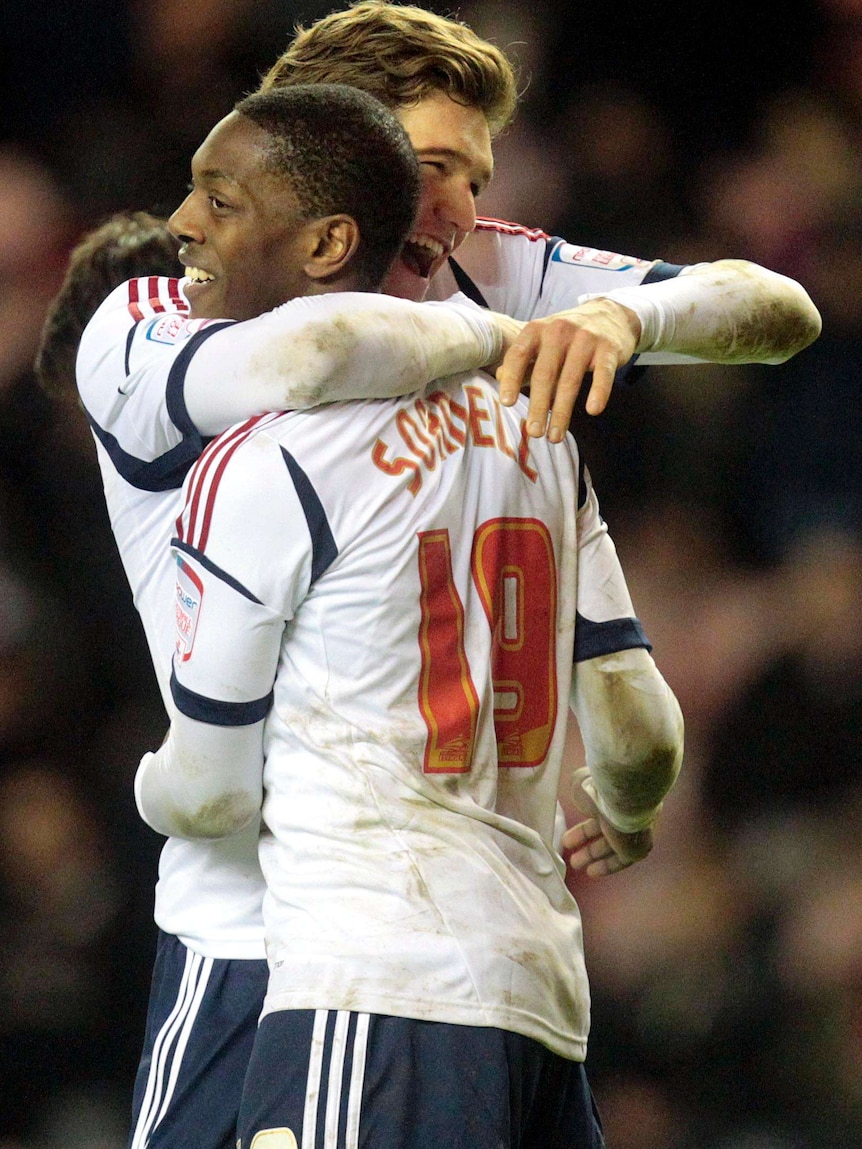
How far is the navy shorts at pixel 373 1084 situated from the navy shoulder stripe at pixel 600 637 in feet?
1.07

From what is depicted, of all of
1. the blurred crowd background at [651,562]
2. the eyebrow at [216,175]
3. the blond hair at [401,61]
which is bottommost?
the blurred crowd background at [651,562]

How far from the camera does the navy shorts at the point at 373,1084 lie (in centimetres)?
99

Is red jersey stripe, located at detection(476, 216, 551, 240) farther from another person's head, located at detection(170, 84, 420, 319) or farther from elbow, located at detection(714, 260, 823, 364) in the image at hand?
another person's head, located at detection(170, 84, 420, 319)

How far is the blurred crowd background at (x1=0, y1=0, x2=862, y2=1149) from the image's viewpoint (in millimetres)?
2486

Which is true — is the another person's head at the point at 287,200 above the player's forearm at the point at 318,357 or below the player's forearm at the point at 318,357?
above

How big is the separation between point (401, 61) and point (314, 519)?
69 cm

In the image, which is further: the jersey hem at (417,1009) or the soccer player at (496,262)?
the soccer player at (496,262)

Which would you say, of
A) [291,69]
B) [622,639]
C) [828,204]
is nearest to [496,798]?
[622,639]

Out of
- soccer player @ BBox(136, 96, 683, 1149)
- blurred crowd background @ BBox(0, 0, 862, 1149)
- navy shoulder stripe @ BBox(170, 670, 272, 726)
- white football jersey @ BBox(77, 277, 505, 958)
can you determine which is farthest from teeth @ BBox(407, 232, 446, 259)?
blurred crowd background @ BBox(0, 0, 862, 1149)

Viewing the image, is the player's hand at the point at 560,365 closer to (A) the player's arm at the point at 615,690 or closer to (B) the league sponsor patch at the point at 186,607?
(A) the player's arm at the point at 615,690

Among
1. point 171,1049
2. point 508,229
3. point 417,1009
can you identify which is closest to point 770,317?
point 508,229

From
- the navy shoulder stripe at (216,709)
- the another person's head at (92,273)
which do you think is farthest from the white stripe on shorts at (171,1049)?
the another person's head at (92,273)

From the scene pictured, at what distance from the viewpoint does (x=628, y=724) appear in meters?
1.24

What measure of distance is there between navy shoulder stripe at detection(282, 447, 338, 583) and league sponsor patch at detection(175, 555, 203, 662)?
0.28 feet
